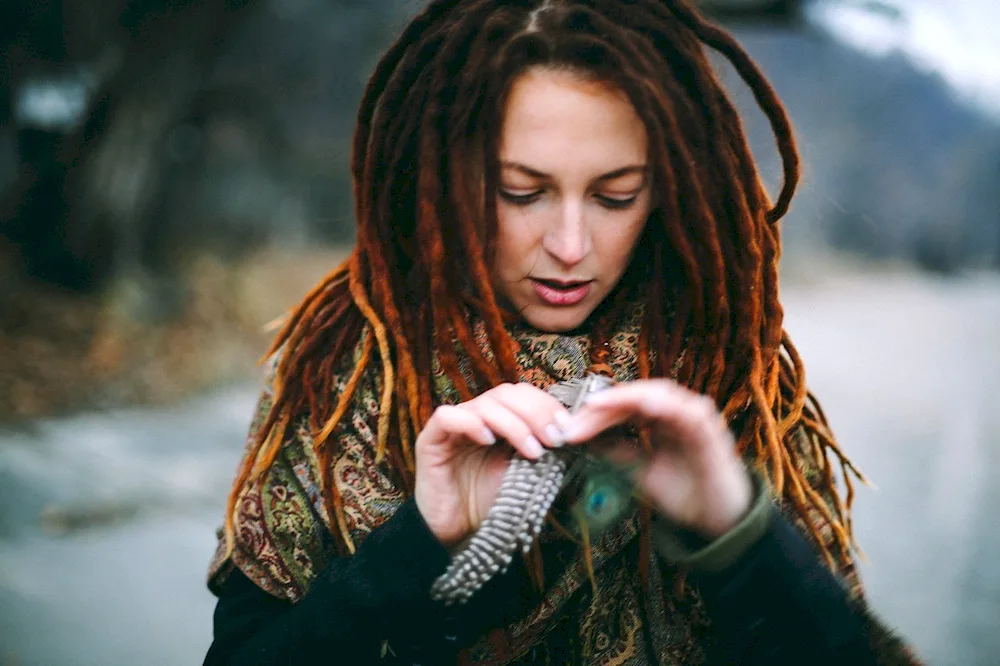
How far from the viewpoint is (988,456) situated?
4879mm

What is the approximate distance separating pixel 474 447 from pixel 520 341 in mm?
290

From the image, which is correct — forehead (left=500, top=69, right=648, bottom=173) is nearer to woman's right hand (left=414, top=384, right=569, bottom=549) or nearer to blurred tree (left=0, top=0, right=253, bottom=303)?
woman's right hand (left=414, top=384, right=569, bottom=549)

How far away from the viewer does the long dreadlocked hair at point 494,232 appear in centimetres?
121

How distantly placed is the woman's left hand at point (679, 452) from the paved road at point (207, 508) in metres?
2.61

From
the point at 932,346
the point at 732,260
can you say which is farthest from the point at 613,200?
the point at 932,346

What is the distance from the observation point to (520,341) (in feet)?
4.36

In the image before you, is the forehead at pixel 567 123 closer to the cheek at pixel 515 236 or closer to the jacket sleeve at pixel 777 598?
the cheek at pixel 515 236

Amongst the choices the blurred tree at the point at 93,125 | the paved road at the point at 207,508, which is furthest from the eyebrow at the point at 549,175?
the blurred tree at the point at 93,125

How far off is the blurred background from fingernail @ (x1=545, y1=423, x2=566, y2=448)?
2.50ft

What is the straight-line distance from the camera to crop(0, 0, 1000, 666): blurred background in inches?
131

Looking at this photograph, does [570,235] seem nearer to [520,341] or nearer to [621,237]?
[621,237]

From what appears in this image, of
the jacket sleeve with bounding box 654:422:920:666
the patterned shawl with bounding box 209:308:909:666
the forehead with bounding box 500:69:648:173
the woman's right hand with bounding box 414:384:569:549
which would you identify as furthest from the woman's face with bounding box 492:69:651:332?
the jacket sleeve with bounding box 654:422:920:666

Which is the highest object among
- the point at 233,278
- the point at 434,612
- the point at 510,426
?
the point at 233,278

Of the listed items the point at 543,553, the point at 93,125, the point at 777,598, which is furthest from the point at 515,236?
the point at 93,125
